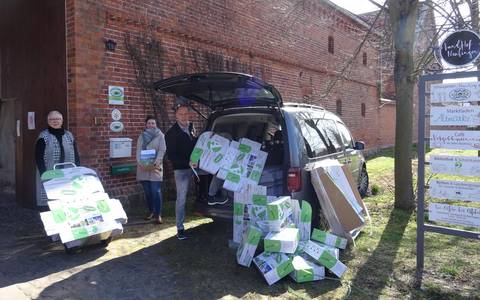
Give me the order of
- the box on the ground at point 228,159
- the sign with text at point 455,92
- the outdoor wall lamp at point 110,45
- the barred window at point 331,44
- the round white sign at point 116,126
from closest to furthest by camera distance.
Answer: the sign with text at point 455,92 → the box on the ground at point 228,159 → the outdoor wall lamp at point 110,45 → the round white sign at point 116,126 → the barred window at point 331,44

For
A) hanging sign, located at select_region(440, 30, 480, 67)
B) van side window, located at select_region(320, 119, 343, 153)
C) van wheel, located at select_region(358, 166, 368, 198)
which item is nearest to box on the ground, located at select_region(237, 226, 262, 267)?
van side window, located at select_region(320, 119, 343, 153)

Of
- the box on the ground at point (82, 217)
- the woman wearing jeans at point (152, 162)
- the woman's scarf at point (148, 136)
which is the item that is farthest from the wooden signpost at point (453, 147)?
the woman's scarf at point (148, 136)

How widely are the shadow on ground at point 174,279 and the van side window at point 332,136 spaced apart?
228 centimetres

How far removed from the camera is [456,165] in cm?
432

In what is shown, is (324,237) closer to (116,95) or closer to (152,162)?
(152,162)

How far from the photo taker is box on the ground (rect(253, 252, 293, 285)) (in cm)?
432

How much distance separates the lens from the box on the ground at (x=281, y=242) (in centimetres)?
439

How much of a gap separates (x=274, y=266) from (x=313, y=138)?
2.09m

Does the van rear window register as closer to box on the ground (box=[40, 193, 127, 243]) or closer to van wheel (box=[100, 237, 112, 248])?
→ box on the ground (box=[40, 193, 127, 243])

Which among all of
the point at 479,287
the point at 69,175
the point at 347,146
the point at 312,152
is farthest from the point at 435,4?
the point at 69,175

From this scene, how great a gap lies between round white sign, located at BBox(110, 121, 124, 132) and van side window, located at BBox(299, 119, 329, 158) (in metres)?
3.68

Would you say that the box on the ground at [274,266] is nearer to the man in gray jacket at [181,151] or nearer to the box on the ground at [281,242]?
the box on the ground at [281,242]

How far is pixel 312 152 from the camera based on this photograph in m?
5.57

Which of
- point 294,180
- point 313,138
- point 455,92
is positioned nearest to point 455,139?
point 455,92
